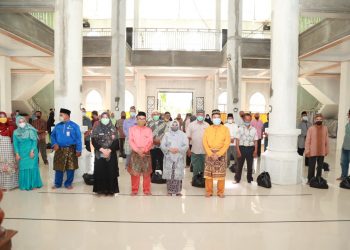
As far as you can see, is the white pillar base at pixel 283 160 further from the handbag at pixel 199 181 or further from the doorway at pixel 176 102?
the doorway at pixel 176 102

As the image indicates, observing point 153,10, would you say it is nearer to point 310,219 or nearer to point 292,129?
point 292,129

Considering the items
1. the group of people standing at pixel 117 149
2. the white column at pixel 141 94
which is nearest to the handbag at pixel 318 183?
the group of people standing at pixel 117 149

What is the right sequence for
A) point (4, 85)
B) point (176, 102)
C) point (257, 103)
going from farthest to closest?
point (176, 102) < point (257, 103) < point (4, 85)

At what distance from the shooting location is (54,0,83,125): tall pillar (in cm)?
723

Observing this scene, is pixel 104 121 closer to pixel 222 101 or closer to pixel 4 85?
pixel 4 85

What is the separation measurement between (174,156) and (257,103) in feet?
63.2

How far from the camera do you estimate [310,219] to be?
4828mm

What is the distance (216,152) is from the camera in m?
5.92

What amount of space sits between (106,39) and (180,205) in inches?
401

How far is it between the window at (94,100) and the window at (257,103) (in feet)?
35.4

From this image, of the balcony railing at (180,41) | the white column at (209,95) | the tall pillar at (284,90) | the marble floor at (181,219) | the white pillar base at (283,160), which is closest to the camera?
the marble floor at (181,219)

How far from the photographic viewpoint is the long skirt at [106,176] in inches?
234

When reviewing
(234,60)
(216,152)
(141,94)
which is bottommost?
(216,152)

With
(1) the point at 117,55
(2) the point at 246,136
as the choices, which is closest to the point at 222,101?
(1) the point at 117,55
